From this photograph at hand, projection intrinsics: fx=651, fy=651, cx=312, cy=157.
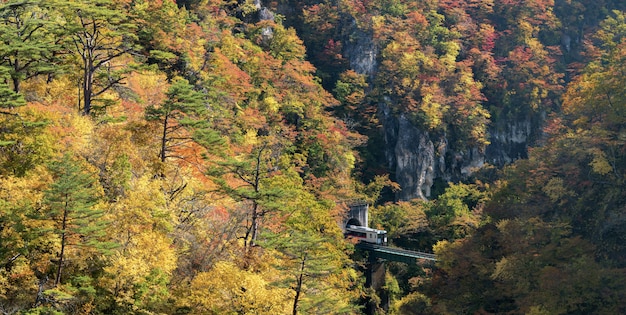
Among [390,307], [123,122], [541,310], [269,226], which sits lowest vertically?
[390,307]

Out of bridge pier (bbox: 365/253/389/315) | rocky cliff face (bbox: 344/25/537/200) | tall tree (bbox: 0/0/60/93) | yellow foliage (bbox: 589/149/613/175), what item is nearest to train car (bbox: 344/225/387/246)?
bridge pier (bbox: 365/253/389/315)

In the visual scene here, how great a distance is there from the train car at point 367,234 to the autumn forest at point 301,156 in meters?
2.20

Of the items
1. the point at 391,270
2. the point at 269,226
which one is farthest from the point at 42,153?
the point at 391,270

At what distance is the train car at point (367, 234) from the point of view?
150 ft

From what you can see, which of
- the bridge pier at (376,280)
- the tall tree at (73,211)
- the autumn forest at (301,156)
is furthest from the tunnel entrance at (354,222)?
the tall tree at (73,211)

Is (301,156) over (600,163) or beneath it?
beneath

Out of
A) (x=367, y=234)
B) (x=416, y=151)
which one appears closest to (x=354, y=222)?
(x=367, y=234)

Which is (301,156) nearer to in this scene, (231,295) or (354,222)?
(354,222)

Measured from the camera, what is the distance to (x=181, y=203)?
26406 mm

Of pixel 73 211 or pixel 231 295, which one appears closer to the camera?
pixel 73 211

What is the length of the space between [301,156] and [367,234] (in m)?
7.24

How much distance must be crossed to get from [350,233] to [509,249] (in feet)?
48.6

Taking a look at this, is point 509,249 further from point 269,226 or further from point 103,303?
point 103,303

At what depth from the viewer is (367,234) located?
4591cm
